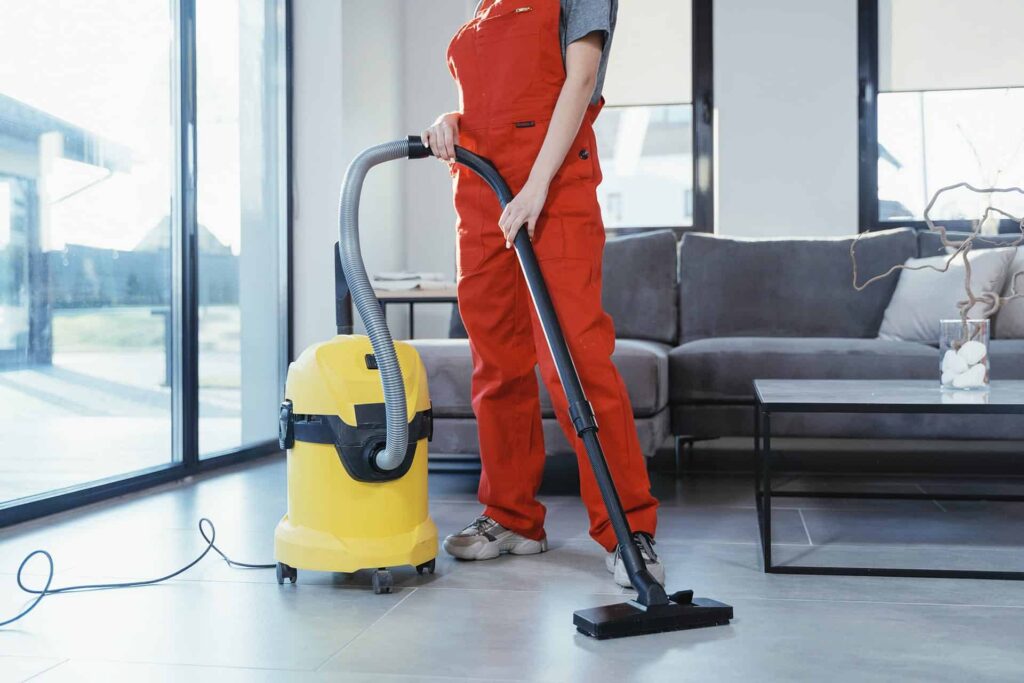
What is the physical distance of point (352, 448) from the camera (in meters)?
1.65

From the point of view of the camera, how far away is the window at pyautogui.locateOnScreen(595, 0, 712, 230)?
14.3 ft

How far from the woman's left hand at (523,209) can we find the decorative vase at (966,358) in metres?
0.98

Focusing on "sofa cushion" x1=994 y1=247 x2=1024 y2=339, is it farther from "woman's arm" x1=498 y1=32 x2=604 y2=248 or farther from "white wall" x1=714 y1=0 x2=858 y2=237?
"woman's arm" x1=498 y1=32 x2=604 y2=248

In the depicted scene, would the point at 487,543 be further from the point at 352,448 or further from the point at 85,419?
the point at 85,419

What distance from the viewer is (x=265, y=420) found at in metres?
3.71

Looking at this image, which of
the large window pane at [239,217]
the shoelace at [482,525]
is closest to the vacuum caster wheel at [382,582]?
the shoelace at [482,525]

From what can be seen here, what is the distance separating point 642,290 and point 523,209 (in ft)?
6.04

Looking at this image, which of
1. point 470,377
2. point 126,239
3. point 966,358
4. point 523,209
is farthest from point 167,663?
point 126,239

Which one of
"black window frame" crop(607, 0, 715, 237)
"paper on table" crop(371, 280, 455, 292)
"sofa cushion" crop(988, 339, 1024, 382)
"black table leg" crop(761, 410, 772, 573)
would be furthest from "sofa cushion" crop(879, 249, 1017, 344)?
"paper on table" crop(371, 280, 455, 292)

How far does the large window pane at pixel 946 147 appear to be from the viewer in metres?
4.14

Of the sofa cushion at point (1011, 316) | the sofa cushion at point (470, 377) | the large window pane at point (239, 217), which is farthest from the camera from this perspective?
the large window pane at point (239, 217)

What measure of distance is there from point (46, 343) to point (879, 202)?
329 centimetres

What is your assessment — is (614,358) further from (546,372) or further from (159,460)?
(159,460)

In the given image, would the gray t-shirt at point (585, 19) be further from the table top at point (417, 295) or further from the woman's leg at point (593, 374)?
the table top at point (417, 295)
